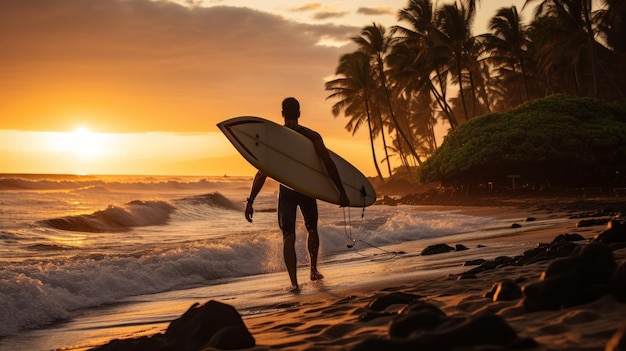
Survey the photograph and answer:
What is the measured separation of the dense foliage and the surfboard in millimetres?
23025

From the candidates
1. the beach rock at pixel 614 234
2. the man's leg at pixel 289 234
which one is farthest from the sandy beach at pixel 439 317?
the beach rock at pixel 614 234

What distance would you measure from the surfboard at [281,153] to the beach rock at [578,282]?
12.9 feet

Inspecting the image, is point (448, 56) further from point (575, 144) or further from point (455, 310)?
point (455, 310)

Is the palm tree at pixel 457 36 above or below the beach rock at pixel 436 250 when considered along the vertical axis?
above

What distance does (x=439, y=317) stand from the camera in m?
3.04

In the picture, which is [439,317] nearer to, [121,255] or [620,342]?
[620,342]

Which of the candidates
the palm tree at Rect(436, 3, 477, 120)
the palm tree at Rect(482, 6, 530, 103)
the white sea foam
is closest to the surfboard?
the white sea foam

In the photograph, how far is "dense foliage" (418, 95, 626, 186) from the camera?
28.0m

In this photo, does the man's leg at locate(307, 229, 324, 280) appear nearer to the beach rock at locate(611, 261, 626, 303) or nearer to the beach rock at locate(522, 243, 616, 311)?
the beach rock at locate(522, 243, 616, 311)

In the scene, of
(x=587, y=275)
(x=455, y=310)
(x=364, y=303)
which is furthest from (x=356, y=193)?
(x=587, y=275)

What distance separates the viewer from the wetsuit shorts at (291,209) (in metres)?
6.86

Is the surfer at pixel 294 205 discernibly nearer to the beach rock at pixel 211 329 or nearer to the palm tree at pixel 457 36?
the beach rock at pixel 211 329

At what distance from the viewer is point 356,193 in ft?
28.4

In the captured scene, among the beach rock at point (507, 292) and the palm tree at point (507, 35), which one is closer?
the beach rock at point (507, 292)
